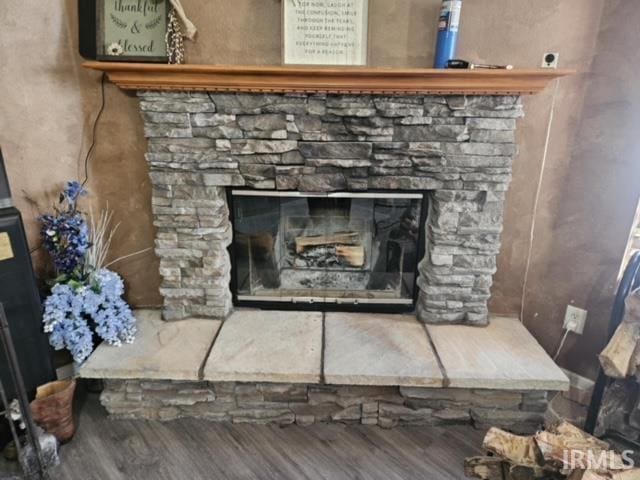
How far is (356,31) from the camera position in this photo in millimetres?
1541

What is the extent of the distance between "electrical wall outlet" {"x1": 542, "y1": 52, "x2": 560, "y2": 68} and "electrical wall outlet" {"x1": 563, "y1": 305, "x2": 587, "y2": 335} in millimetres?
1017

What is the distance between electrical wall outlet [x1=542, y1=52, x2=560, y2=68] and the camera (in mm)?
1551

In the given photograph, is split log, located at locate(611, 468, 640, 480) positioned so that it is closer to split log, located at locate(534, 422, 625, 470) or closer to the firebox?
split log, located at locate(534, 422, 625, 470)

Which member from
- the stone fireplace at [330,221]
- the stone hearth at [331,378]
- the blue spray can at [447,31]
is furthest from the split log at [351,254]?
the blue spray can at [447,31]

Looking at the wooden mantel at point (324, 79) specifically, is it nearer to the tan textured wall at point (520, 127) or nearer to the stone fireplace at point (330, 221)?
the stone fireplace at point (330, 221)

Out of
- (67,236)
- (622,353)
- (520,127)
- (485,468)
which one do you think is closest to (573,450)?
(485,468)

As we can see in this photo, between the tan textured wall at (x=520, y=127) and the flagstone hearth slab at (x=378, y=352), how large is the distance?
1.88 feet

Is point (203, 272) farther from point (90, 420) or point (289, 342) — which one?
point (90, 420)

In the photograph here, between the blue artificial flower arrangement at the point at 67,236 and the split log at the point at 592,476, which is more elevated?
the blue artificial flower arrangement at the point at 67,236

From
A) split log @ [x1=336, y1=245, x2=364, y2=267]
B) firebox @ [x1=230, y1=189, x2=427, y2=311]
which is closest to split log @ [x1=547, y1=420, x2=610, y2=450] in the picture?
firebox @ [x1=230, y1=189, x2=427, y2=311]

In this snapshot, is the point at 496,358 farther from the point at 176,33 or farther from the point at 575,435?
the point at 176,33

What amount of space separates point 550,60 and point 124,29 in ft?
5.39

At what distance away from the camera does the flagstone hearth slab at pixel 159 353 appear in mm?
1540

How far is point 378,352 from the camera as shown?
5.36ft
